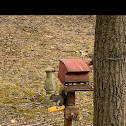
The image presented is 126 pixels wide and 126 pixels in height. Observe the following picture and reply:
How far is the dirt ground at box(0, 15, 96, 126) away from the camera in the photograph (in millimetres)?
4938

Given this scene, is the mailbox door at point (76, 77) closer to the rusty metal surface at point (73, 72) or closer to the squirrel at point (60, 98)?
the rusty metal surface at point (73, 72)

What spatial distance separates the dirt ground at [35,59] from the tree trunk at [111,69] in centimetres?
163

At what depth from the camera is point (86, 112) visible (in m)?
5.22

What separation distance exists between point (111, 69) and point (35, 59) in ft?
16.7

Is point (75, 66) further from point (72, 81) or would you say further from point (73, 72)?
point (72, 81)

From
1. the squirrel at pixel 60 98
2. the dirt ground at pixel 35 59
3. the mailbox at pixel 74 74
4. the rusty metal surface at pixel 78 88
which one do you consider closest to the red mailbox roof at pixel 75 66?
the mailbox at pixel 74 74

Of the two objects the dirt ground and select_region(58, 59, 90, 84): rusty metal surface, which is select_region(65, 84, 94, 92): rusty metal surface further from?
the dirt ground

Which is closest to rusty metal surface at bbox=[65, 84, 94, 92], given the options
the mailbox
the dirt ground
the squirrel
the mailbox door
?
the mailbox

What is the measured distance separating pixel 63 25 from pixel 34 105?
6.86 m

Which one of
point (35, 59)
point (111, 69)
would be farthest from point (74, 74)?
point (35, 59)

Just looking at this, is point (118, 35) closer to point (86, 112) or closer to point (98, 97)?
point (98, 97)

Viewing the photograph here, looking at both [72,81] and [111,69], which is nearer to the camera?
[111,69]

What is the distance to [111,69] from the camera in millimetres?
3104
